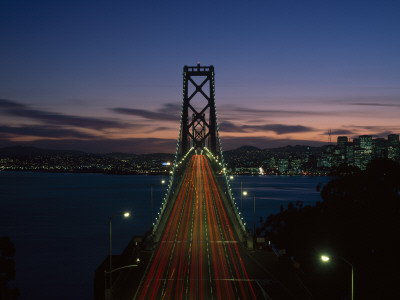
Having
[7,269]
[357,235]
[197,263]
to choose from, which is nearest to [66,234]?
[7,269]

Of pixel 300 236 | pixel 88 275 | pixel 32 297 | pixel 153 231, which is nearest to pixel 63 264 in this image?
pixel 88 275

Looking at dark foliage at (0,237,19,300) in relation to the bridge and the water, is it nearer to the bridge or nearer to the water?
the bridge

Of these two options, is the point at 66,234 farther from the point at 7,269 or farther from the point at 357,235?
the point at 357,235

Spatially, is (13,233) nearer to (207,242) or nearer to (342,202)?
(207,242)

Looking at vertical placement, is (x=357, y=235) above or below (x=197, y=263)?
above

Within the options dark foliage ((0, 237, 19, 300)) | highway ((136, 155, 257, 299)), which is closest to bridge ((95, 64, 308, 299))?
highway ((136, 155, 257, 299))

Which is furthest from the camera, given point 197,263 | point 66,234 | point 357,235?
point 66,234

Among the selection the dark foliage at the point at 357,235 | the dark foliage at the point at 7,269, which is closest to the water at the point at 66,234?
the dark foliage at the point at 357,235
